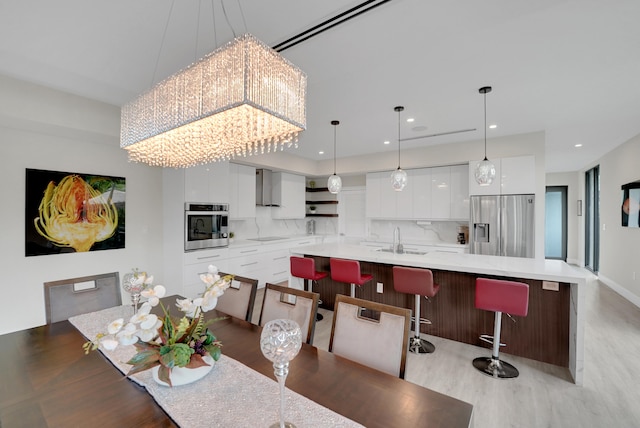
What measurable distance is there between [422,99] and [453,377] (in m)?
2.74

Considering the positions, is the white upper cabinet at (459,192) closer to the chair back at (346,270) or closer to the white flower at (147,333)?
the chair back at (346,270)

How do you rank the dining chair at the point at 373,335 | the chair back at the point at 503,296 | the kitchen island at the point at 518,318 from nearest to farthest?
1. the dining chair at the point at 373,335
2. the chair back at the point at 503,296
3. the kitchen island at the point at 518,318

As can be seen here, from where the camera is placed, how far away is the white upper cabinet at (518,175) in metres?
4.17

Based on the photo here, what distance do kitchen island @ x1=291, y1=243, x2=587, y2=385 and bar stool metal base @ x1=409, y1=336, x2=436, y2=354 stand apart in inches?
10.9

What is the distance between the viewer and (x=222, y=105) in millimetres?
1434

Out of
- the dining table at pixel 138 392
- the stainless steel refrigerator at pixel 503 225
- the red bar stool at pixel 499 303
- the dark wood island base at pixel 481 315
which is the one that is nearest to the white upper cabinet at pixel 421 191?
the stainless steel refrigerator at pixel 503 225

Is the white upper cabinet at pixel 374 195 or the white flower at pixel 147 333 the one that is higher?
the white upper cabinet at pixel 374 195

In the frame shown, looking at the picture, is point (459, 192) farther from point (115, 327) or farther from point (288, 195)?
point (115, 327)

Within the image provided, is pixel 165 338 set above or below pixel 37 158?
below

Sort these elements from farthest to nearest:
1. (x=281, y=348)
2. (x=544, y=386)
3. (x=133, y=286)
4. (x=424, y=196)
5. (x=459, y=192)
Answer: (x=424, y=196), (x=459, y=192), (x=544, y=386), (x=133, y=286), (x=281, y=348)

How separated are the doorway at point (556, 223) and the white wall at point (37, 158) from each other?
1000cm

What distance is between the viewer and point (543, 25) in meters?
1.86

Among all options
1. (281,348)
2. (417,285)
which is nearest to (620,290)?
(417,285)

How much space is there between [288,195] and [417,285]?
13.0 feet
